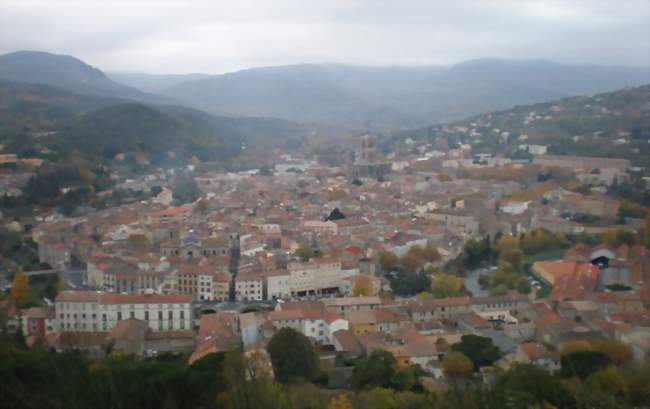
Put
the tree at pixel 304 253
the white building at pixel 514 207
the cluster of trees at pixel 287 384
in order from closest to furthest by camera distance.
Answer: the cluster of trees at pixel 287 384, the tree at pixel 304 253, the white building at pixel 514 207

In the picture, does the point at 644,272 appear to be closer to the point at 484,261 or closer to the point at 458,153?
the point at 484,261

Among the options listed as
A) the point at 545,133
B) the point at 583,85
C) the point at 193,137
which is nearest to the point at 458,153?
the point at 545,133

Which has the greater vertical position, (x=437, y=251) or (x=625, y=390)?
(x=625, y=390)

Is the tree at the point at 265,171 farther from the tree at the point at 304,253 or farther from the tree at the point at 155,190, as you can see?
the tree at the point at 304,253

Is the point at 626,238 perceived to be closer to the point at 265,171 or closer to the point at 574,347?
the point at 574,347

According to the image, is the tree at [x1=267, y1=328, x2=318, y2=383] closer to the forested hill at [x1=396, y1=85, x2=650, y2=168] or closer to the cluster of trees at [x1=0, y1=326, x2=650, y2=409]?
the cluster of trees at [x1=0, y1=326, x2=650, y2=409]

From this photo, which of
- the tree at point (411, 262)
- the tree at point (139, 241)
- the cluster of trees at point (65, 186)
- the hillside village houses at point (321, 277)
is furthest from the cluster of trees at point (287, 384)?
the cluster of trees at point (65, 186)
